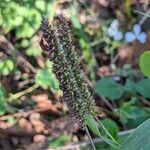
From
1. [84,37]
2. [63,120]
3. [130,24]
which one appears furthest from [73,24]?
[63,120]

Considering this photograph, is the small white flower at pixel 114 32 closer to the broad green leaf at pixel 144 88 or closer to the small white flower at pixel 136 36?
the small white flower at pixel 136 36

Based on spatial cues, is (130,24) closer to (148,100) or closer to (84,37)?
(84,37)

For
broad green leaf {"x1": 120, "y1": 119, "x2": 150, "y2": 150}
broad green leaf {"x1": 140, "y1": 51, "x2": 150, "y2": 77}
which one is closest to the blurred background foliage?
broad green leaf {"x1": 140, "y1": 51, "x2": 150, "y2": 77}

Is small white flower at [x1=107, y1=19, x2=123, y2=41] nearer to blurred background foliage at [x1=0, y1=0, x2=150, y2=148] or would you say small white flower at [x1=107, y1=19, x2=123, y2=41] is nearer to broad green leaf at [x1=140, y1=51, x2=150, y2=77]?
blurred background foliage at [x1=0, y1=0, x2=150, y2=148]

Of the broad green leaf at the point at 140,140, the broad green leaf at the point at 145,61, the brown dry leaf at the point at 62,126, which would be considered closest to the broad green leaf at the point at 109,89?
the brown dry leaf at the point at 62,126

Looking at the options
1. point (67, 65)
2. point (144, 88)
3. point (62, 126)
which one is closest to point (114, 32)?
point (144, 88)

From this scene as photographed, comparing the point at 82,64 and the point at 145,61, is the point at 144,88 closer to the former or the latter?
the point at 82,64
